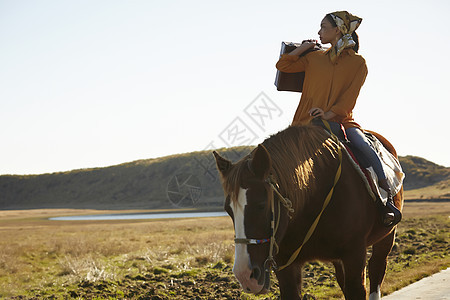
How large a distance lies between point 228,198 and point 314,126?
4.32ft

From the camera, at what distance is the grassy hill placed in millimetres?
99500

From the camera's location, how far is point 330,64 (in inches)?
182

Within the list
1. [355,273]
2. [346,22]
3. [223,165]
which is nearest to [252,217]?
[223,165]

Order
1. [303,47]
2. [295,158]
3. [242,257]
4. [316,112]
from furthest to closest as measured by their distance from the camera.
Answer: [303,47] < [316,112] < [295,158] < [242,257]

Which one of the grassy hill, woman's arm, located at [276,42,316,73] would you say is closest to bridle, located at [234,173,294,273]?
woman's arm, located at [276,42,316,73]

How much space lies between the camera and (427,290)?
7250 millimetres

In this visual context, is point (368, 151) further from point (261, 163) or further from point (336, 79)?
point (261, 163)

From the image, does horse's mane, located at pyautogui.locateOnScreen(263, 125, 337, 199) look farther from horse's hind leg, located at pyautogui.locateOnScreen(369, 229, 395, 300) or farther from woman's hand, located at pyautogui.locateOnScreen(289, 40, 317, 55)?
horse's hind leg, located at pyautogui.locateOnScreen(369, 229, 395, 300)

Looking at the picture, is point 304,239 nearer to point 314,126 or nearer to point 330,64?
point 314,126

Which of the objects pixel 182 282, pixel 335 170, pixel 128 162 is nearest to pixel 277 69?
pixel 335 170

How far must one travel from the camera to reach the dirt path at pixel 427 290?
22.2 ft

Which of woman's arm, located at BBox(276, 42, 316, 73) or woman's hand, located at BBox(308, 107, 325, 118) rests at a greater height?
woman's arm, located at BBox(276, 42, 316, 73)

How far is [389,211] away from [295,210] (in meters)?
1.22

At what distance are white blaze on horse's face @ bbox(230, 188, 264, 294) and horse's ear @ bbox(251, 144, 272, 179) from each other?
0.55 feet
